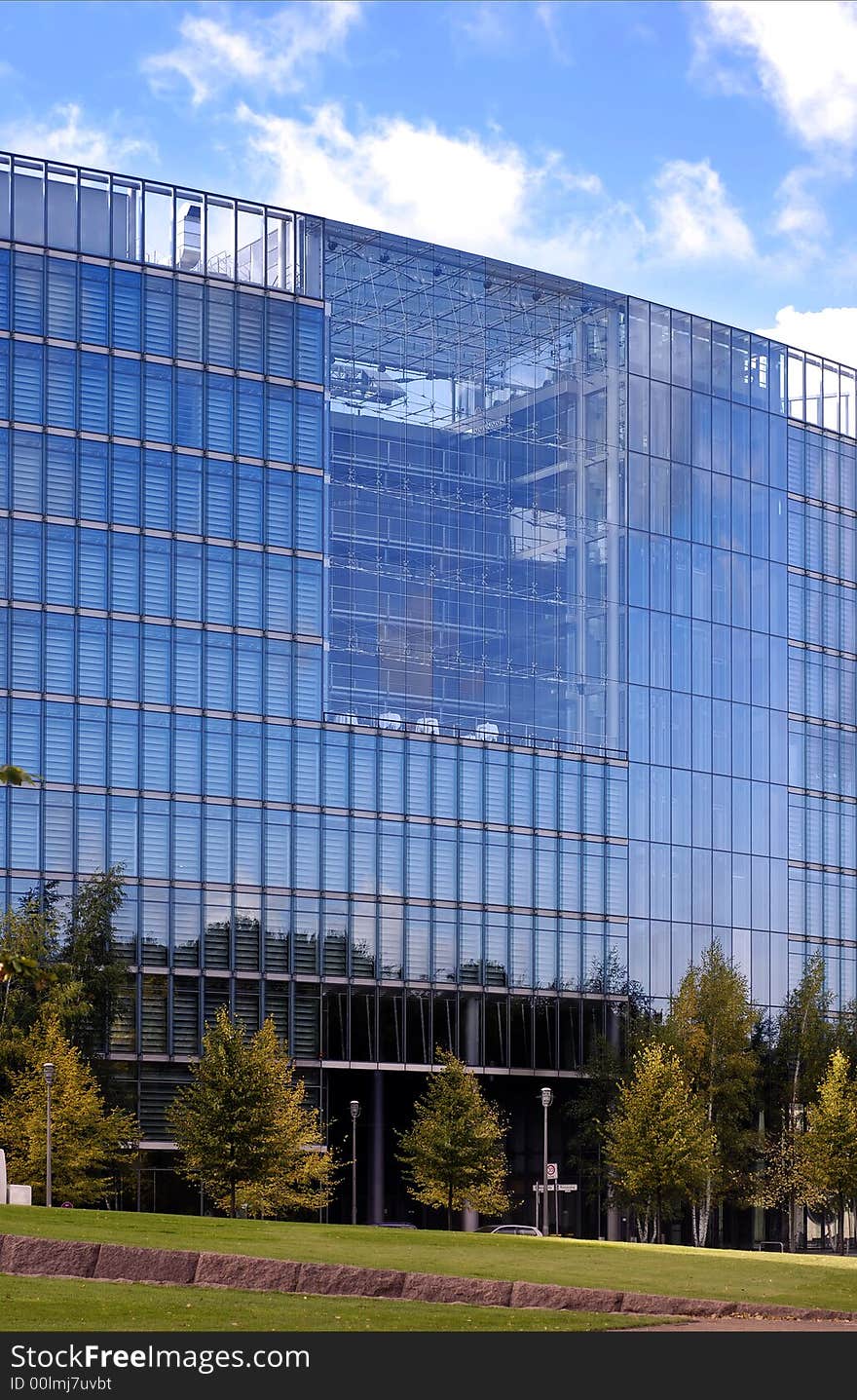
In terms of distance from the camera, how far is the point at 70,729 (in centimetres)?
7988

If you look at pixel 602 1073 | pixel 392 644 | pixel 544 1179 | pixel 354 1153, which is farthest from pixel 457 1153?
pixel 392 644

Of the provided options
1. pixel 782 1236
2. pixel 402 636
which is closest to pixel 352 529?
pixel 402 636

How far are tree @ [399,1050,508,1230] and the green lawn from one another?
34.0 metres

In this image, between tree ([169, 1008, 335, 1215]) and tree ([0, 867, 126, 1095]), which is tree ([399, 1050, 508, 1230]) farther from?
tree ([0, 867, 126, 1095])

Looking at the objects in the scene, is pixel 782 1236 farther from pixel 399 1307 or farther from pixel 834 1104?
pixel 399 1307

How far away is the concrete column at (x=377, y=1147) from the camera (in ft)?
283

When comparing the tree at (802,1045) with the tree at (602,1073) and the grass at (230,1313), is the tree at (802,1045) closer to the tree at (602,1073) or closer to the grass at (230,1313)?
the tree at (602,1073)

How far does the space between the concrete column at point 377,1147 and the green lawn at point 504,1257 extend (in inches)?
1594

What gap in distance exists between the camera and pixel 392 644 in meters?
88.2

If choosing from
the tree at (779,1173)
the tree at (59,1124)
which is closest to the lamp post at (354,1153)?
the tree at (59,1124)

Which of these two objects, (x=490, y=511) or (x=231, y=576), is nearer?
(x=231, y=576)

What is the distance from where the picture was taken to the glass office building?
80.9 meters

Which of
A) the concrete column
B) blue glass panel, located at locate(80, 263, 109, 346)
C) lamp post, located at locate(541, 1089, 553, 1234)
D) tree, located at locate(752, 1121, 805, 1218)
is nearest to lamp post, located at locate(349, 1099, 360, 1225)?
the concrete column

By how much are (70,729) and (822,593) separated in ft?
135
